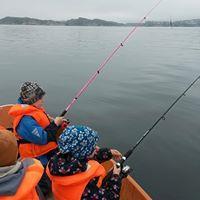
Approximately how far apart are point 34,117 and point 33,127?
0.17 metres

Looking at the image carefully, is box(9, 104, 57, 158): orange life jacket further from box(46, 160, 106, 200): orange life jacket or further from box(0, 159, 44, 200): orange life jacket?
box(0, 159, 44, 200): orange life jacket

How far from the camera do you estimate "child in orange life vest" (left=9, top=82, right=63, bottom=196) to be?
418 centimetres

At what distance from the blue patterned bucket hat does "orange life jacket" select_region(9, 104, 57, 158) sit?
1307 millimetres

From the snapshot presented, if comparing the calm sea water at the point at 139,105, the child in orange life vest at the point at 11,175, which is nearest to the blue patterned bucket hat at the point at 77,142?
the child in orange life vest at the point at 11,175

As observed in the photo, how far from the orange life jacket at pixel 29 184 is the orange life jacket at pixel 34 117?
4.98ft

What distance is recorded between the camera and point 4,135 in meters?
2.48

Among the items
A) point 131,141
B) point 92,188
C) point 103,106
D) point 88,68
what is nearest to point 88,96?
point 103,106

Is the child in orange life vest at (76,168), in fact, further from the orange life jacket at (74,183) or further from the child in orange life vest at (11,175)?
the child in orange life vest at (11,175)

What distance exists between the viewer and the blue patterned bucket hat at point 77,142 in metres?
3.00

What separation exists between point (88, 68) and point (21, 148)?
16.0 metres

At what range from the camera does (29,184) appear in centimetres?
254

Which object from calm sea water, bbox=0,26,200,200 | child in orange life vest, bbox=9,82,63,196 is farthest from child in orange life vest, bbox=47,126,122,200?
calm sea water, bbox=0,26,200,200

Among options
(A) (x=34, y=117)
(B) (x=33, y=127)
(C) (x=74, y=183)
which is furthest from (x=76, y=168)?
(A) (x=34, y=117)

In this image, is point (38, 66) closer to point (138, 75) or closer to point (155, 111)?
point (138, 75)
